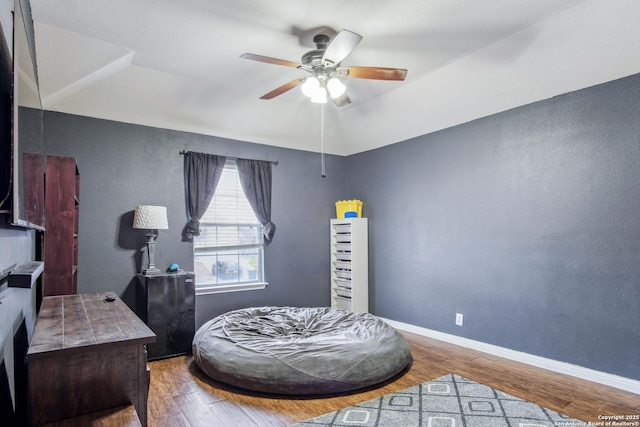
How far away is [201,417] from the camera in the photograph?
2.46m

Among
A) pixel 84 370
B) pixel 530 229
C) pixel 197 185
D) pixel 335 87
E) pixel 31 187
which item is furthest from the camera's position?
pixel 197 185

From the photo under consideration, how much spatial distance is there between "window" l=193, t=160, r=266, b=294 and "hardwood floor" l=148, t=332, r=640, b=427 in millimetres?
1214

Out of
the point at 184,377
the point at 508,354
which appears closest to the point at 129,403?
the point at 184,377

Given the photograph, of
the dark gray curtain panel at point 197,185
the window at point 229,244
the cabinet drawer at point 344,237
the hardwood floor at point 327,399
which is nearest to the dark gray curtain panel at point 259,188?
the window at point 229,244

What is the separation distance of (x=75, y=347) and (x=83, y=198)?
2869mm

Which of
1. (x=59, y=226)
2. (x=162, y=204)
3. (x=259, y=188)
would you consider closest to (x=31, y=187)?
(x=59, y=226)

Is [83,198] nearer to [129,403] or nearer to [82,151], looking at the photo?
[82,151]

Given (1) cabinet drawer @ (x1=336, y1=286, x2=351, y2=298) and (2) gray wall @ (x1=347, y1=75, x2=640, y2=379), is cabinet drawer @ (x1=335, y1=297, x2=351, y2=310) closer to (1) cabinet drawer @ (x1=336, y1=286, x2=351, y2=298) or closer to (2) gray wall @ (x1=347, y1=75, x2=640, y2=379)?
(1) cabinet drawer @ (x1=336, y1=286, x2=351, y2=298)

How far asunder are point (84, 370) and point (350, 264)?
12.8ft

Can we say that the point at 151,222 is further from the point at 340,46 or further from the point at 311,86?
the point at 340,46

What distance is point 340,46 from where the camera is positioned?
8.13ft

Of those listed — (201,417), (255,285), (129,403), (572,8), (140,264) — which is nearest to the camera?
(129,403)

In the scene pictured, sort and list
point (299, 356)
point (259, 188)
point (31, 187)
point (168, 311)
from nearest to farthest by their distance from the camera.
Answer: point (31, 187), point (299, 356), point (168, 311), point (259, 188)

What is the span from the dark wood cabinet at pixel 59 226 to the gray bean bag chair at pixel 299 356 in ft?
3.99
